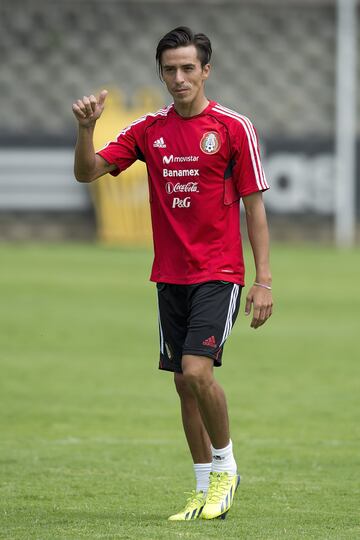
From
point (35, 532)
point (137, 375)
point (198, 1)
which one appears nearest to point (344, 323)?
point (137, 375)

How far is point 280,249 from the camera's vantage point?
2595 centimetres

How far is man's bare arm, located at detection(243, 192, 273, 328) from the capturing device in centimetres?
644

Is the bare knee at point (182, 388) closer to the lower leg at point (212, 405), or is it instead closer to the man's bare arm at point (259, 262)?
the lower leg at point (212, 405)

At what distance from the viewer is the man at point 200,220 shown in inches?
252

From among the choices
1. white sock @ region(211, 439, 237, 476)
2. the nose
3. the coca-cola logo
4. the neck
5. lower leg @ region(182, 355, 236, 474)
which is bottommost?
white sock @ region(211, 439, 237, 476)

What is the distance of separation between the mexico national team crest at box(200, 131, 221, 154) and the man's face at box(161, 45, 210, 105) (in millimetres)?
183

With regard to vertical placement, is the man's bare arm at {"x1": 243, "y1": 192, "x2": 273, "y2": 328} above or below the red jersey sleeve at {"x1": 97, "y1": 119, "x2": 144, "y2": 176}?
below

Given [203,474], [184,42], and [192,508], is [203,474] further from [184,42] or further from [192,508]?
[184,42]

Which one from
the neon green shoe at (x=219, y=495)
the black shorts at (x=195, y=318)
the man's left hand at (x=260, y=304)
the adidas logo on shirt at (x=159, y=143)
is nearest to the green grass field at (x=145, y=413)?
the neon green shoe at (x=219, y=495)

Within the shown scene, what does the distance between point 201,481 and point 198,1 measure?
2212 centimetres

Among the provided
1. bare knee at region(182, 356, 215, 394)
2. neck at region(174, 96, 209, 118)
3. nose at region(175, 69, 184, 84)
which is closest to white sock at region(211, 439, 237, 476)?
bare knee at region(182, 356, 215, 394)

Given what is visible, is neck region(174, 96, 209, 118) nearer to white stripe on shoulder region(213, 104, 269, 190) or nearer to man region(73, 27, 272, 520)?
man region(73, 27, 272, 520)

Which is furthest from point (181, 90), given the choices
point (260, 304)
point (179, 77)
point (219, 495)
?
point (219, 495)

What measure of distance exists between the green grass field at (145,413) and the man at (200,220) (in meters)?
0.56
